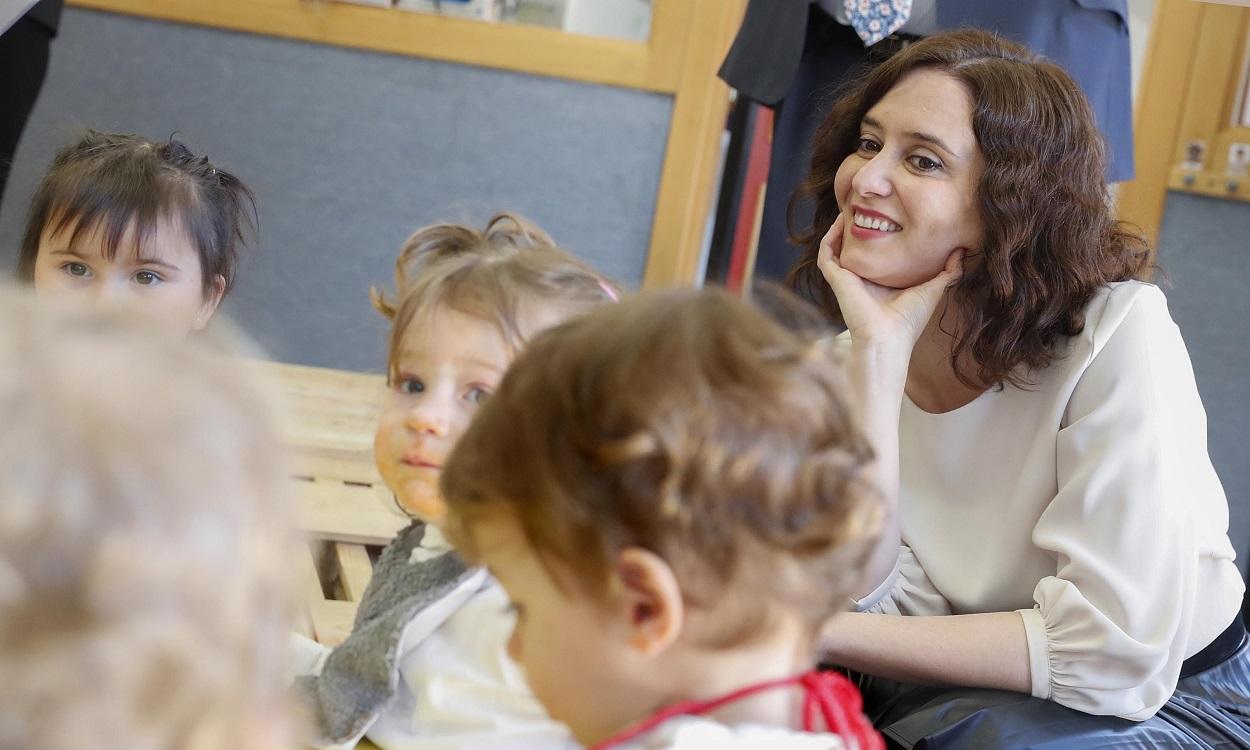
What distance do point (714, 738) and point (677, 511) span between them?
0.12 metres

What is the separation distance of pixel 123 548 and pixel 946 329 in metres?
1.17

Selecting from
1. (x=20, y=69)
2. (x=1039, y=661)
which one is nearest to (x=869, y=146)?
(x=1039, y=661)

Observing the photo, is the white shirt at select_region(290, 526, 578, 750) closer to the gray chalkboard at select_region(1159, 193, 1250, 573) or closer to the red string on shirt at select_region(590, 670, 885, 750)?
the red string on shirt at select_region(590, 670, 885, 750)

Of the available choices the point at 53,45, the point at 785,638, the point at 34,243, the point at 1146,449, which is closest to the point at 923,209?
the point at 1146,449

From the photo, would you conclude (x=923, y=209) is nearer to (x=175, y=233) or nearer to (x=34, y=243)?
(x=175, y=233)

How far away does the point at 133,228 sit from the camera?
1.55m

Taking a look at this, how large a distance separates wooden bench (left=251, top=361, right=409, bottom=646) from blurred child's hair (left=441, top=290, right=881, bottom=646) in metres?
0.60

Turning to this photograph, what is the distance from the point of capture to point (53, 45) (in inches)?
124

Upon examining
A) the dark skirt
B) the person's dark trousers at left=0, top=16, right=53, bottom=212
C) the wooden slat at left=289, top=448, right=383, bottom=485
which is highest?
the person's dark trousers at left=0, top=16, right=53, bottom=212

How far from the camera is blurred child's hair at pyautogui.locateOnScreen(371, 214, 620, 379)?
1.05 meters

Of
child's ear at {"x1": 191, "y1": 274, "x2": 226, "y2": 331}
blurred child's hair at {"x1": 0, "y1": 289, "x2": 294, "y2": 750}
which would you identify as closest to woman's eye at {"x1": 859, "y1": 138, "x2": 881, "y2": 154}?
child's ear at {"x1": 191, "y1": 274, "x2": 226, "y2": 331}

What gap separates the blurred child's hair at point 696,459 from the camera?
2.19ft

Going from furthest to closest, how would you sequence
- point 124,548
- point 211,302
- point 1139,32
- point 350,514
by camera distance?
point 1139,32
point 350,514
point 211,302
point 124,548

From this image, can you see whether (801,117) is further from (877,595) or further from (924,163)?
(877,595)
